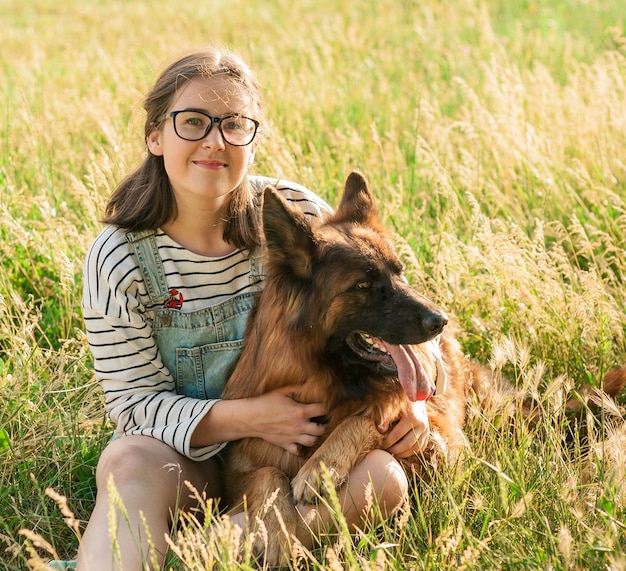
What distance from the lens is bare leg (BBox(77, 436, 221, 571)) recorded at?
8.18ft

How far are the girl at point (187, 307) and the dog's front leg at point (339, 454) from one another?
0.16 ft

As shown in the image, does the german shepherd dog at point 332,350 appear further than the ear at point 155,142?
No

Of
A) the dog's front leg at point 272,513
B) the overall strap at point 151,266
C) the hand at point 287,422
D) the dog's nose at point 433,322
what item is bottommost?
the dog's front leg at point 272,513

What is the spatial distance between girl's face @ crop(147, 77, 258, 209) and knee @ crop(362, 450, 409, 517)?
1.24 meters

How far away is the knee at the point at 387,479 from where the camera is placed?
2.73m

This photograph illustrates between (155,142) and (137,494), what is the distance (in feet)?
4.79

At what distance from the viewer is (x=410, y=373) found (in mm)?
2799

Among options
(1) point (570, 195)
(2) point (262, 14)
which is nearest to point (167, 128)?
(1) point (570, 195)

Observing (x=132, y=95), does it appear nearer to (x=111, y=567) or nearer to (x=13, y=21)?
(x=111, y=567)

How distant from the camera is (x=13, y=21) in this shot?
43.0ft

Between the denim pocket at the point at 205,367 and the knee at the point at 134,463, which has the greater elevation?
the denim pocket at the point at 205,367

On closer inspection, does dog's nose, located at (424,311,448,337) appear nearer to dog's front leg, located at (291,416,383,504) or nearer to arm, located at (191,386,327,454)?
dog's front leg, located at (291,416,383,504)

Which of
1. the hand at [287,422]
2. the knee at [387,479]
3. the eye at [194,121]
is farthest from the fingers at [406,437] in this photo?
the eye at [194,121]

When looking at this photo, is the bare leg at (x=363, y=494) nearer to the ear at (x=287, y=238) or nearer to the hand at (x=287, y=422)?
the hand at (x=287, y=422)
